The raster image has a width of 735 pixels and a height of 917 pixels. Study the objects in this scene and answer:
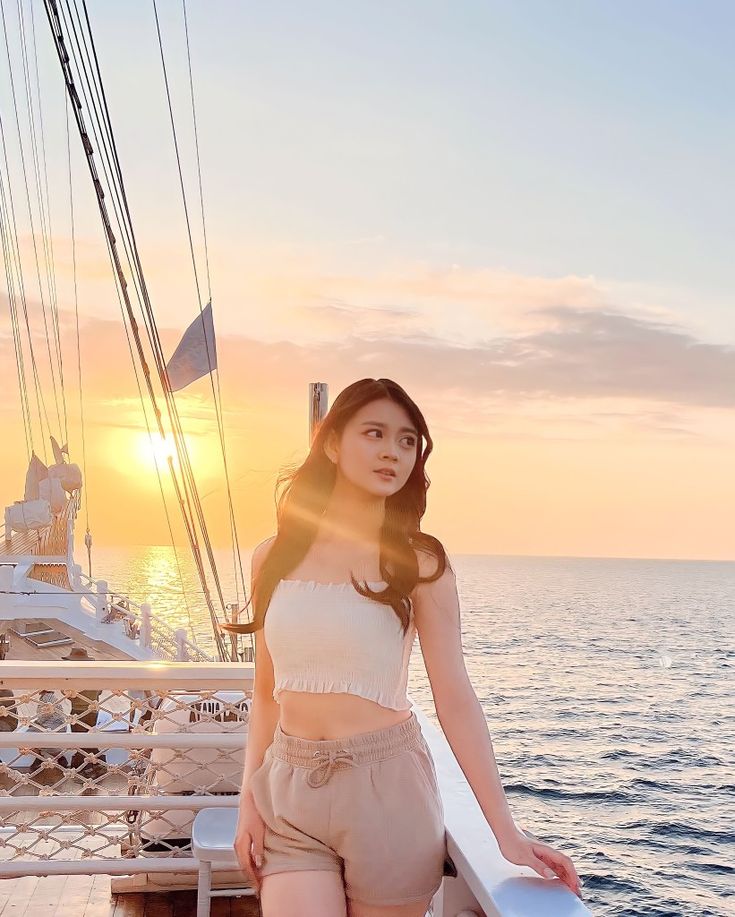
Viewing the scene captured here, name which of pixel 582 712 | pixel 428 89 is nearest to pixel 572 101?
pixel 428 89

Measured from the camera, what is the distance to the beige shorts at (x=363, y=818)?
1.75 m

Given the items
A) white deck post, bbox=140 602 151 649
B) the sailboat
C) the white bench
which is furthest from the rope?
the white bench

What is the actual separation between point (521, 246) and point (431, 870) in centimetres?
3318

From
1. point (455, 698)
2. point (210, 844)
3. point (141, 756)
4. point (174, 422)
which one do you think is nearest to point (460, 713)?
point (455, 698)

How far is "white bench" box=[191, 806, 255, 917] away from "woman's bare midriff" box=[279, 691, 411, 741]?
1425mm

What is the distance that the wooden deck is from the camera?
352 cm

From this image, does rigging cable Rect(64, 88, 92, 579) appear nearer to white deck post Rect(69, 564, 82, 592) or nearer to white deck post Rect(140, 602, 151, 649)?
white deck post Rect(69, 564, 82, 592)

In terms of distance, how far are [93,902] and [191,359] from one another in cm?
524

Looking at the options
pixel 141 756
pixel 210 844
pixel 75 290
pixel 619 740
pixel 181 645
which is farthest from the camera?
pixel 619 740

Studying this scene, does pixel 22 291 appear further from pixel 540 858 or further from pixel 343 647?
pixel 540 858

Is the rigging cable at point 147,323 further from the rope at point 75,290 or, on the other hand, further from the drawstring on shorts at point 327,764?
the drawstring on shorts at point 327,764

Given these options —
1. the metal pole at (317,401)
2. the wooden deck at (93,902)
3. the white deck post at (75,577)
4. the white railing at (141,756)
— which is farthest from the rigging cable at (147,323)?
the white deck post at (75,577)

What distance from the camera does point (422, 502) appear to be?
2.08 metres

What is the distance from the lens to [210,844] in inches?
124
